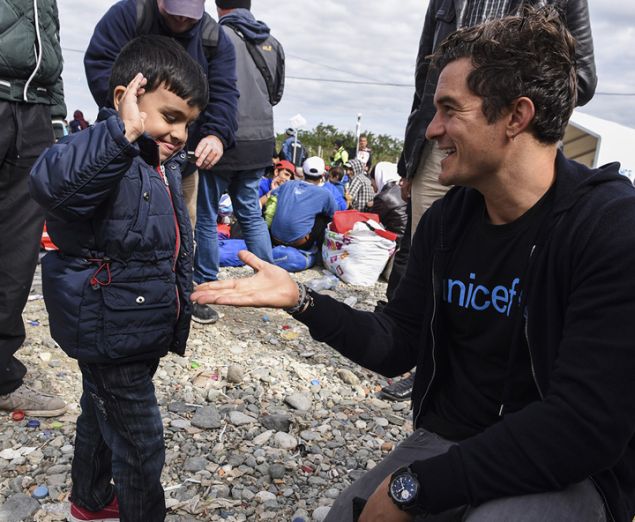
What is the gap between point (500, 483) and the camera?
1330mm

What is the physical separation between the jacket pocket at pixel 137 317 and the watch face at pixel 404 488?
3.02ft

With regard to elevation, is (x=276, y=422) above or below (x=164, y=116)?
below

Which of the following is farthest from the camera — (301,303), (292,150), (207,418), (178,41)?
(292,150)

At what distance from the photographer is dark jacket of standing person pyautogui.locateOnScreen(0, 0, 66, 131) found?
98.7 inches

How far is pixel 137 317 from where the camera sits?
1814 millimetres

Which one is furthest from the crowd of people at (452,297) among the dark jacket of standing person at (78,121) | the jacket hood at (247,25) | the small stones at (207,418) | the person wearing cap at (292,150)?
the dark jacket of standing person at (78,121)

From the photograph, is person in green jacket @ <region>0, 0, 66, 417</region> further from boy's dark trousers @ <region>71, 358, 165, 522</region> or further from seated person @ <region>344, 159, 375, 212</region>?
seated person @ <region>344, 159, 375, 212</region>

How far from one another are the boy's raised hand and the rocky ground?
1.53 metres

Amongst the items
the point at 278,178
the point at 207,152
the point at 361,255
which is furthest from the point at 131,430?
the point at 278,178

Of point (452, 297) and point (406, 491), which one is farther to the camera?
point (452, 297)

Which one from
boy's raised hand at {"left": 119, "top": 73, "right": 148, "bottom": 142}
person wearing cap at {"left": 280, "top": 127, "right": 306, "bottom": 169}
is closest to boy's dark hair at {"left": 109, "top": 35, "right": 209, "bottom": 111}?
boy's raised hand at {"left": 119, "top": 73, "right": 148, "bottom": 142}

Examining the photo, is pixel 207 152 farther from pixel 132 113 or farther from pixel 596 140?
pixel 596 140

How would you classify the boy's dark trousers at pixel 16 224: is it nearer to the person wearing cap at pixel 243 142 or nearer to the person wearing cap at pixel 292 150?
the person wearing cap at pixel 243 142

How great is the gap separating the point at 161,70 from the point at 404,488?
5.06 feet
